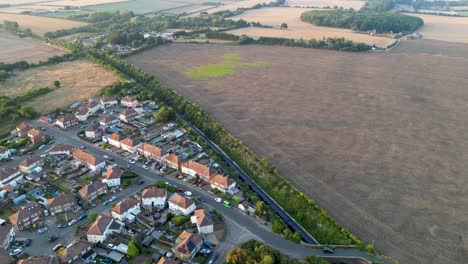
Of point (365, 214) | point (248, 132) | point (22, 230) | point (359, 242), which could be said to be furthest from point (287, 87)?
point (22, 230)

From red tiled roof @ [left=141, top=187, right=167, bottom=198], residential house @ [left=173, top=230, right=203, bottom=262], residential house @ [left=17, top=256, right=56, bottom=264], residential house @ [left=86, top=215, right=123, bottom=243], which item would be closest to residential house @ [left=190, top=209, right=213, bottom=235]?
residential house @ [left=173, top=230, right=203, bottom=262]

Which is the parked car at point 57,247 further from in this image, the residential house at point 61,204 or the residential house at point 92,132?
the residential house at point 92,132

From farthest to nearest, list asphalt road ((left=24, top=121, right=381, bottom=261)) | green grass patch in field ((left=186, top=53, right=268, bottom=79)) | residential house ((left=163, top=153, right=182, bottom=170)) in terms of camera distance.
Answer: green grass patch in field ((left=186, top=53, right=268, bottom=79)) → residential house ((left=163, top=153, right=182, bottom=170)) → asphalt road ((left=24, top=121, right=381, bottom=261))

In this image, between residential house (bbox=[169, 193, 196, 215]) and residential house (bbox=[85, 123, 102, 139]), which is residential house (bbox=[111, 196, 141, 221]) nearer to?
residential house (bbox=[169, 193, 196, 215])

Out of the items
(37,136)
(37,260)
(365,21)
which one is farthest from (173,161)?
(365,21)

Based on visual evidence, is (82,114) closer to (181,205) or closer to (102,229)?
(102,229)
